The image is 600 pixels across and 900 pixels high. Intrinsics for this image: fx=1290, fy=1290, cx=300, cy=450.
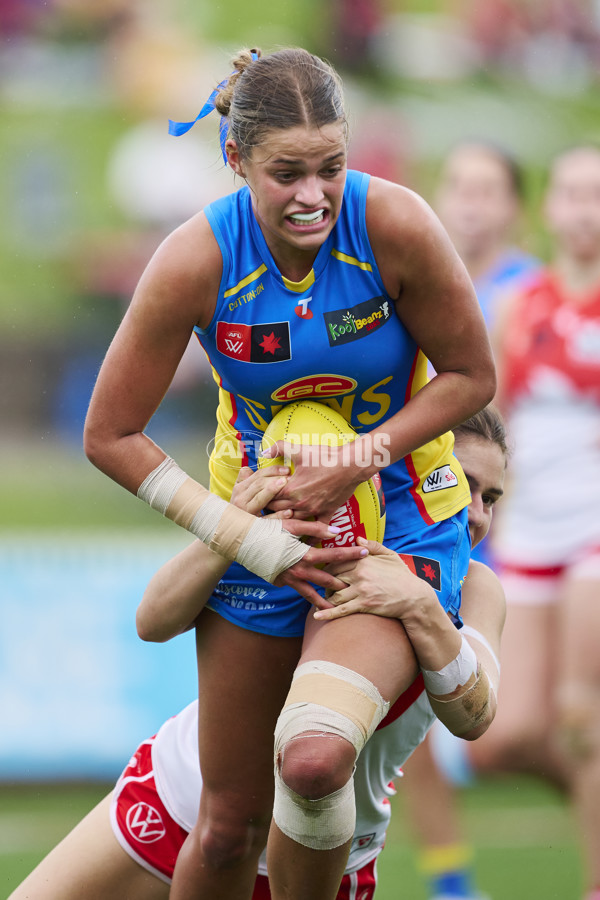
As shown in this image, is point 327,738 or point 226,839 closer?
point 327,738

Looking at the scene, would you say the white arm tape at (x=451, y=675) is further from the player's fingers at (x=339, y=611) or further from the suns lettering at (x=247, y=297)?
the suns lettering at (x=247, y=297)

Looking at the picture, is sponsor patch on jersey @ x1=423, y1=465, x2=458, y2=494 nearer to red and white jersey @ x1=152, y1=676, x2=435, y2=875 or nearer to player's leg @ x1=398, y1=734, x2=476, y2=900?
red and white jersey @ x1=152, y1=676, x2=435, y2=875

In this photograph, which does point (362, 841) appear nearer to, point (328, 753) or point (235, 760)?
point (235, 760)

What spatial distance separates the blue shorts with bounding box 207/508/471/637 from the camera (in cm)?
297

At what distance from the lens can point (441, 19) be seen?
16.8m

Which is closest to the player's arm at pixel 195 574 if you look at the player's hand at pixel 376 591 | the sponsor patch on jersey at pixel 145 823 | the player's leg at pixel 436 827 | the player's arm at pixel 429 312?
the player's hand at pixel 376 591

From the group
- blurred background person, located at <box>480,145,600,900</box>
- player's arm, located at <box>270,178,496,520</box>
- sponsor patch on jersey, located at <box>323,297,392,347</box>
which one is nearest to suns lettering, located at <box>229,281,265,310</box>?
sponsor patch on jersey, located at <box>323,297,392,347</box>

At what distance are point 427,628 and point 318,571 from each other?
10.5 inches

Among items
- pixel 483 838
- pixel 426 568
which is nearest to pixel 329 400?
pixel 426 568

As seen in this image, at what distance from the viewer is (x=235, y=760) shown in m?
3.05

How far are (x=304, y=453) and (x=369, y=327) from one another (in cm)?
31

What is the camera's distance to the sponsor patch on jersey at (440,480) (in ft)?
9.97

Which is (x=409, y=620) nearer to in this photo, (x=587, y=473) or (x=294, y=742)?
(x=294, y=742)

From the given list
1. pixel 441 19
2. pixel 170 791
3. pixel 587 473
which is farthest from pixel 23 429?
pixel 170 791
